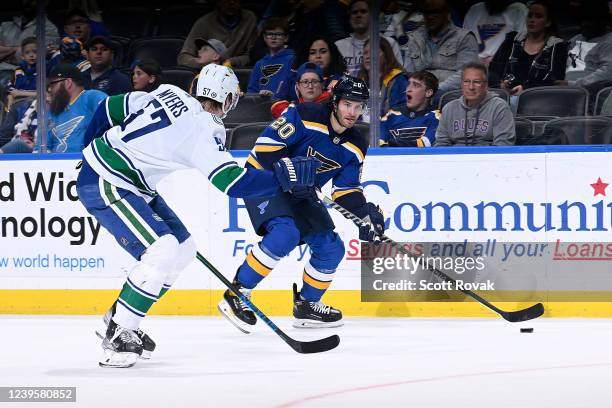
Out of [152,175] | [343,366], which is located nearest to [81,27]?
[152,175]

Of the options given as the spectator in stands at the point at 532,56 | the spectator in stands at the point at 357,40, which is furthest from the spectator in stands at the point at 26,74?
the spectator in stands at the point at 532,56

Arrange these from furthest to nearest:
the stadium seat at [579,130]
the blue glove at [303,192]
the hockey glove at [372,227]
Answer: the stadium seat at [579,130] → the hockey glove at [372,227] → the blue glove at [303,192]

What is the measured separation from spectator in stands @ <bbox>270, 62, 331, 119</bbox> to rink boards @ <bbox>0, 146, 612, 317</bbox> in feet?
2.02

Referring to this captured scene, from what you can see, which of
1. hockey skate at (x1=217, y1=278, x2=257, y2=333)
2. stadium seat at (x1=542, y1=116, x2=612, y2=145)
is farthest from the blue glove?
stadium seat at (x1=542, y1=116, x2=612, y2=145)

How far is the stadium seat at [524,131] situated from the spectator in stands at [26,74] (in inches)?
119

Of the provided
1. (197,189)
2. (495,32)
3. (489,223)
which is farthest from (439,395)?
(495,32)

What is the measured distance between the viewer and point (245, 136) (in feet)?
23.0

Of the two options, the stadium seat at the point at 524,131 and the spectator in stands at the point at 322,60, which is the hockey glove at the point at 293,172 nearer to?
the stadium seat at the point at 524,131

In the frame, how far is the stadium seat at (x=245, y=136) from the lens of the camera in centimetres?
698

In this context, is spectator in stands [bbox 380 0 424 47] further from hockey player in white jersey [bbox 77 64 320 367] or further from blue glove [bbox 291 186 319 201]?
hockey player in white jersey [bbox 77 64 320 367]

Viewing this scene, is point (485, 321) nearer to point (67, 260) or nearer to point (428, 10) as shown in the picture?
point (428, 10)

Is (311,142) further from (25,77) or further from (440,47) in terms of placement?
(25,77)

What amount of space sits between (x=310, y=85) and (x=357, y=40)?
16.1 inches

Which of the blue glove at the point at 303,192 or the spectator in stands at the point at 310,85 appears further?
the spectator in stands at the point at 310,85
